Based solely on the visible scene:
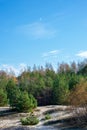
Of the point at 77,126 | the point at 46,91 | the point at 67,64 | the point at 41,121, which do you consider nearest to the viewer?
the point at 77,126

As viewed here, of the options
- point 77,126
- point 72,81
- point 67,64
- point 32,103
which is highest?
point 67,64

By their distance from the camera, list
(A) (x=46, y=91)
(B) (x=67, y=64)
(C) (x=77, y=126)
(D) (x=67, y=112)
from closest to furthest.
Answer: (C) (x=77, y=126) < (D) (x=67, y=112) < (A) (x=46, y=91) < (B) (x=67, y=64)

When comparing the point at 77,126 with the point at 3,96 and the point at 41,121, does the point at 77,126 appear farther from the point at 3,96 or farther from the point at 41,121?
the point at 3,96

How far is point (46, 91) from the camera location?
194 feet

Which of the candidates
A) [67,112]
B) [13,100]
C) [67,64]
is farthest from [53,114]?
[67,64]

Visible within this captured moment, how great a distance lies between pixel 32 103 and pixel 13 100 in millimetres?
3071

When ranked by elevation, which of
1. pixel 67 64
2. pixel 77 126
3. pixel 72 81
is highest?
pixel 67 64

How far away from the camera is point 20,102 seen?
43125mm

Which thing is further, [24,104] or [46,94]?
[46,94]

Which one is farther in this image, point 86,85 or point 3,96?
point 3,96

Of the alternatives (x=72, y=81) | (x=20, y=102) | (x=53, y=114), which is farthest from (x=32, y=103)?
(x=72, y=81)

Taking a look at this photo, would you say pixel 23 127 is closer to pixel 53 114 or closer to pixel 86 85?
pixel 53 114

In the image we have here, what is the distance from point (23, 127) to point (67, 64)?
104m

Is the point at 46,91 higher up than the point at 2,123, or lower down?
higher up
